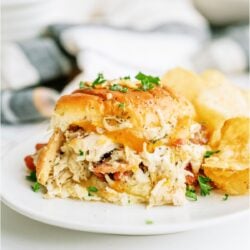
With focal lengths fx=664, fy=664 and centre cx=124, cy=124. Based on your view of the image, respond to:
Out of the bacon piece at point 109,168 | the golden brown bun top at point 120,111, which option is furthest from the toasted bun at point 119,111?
the bacon piece at point 109,168

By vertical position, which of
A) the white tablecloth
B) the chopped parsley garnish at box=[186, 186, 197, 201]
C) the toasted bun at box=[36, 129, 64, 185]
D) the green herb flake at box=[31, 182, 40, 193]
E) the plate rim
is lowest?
the white tablecloth

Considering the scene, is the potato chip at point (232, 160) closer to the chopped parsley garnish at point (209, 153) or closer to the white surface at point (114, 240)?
the chopped parsley garnish at point (209, 153)

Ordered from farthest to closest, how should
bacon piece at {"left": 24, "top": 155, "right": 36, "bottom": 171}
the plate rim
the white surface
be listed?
bacon piece at {"left": 24, "top": 155, "right": 36, "bottom": 171}
the white surface
the plate rim

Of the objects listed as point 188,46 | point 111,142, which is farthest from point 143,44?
point 111,142

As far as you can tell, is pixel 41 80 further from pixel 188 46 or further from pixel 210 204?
pixel 210 204

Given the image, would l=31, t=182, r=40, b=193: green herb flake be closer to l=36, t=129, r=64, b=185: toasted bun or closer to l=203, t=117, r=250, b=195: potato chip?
l=36, t=129, r=64, b=185: toasted bun

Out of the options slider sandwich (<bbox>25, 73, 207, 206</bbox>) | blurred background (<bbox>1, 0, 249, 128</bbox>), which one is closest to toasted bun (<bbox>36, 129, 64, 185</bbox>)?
slider sandwich (<bbox>25, 73, 207, 206</bbox>)
